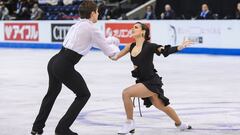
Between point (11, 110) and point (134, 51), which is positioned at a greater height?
point (134, 51)

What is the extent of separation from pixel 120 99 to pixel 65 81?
12.2ft

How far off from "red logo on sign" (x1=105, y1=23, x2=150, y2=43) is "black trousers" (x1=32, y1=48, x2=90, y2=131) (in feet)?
51.6

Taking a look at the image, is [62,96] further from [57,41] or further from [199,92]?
[57,41]

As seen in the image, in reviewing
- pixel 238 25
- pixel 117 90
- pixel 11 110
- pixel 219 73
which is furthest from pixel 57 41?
pixel 11 110

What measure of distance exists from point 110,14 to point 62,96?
15325mm

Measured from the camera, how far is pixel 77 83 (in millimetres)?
6566

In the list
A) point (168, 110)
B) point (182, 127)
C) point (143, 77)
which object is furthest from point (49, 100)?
point (182, 127)

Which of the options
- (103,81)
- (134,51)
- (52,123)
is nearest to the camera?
(134,51)

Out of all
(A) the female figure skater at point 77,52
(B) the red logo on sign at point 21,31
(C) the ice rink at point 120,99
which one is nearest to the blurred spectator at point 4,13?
(B) the red logo on sign at point 21,31

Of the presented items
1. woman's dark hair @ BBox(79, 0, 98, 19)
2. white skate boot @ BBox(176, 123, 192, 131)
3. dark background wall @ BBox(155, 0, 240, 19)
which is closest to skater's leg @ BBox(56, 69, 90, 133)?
woman's dark hair @ BBox(79, 0, 98, 19)

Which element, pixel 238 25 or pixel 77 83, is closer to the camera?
pixel 77 83

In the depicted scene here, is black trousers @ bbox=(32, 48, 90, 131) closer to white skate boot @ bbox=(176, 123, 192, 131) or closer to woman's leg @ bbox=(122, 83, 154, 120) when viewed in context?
woman's leg @ bbox=(122, 83, 154, 120)

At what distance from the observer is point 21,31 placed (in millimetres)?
26469

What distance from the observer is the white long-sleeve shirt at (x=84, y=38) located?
256 inches
